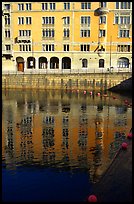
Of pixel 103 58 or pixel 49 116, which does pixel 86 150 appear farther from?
pixel 103 58

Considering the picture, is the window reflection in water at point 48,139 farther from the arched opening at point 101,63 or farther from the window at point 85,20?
the window at point 85,20

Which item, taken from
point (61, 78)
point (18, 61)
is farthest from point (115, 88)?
point (18, 61)

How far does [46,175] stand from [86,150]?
19.8ft

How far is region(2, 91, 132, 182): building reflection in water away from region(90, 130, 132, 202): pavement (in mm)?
1642

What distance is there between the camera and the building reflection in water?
21.5m

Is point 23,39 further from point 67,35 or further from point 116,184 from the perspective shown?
point 116,184

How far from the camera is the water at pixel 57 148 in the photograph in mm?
16844

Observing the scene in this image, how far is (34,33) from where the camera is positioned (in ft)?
267

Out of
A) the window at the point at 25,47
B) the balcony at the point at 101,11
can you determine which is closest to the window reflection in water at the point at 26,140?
the window at the point at 25,47

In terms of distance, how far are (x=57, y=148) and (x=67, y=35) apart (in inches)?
2404

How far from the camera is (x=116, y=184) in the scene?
1483cm

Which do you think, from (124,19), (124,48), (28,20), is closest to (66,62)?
(28,20)

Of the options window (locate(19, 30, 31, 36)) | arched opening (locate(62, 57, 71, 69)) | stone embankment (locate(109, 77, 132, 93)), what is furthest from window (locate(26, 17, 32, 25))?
stone embankment (locate(109, 77, 132, 93))

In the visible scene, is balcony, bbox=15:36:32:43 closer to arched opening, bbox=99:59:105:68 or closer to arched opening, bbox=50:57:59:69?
arched opening, bbox=50:57:59:69
